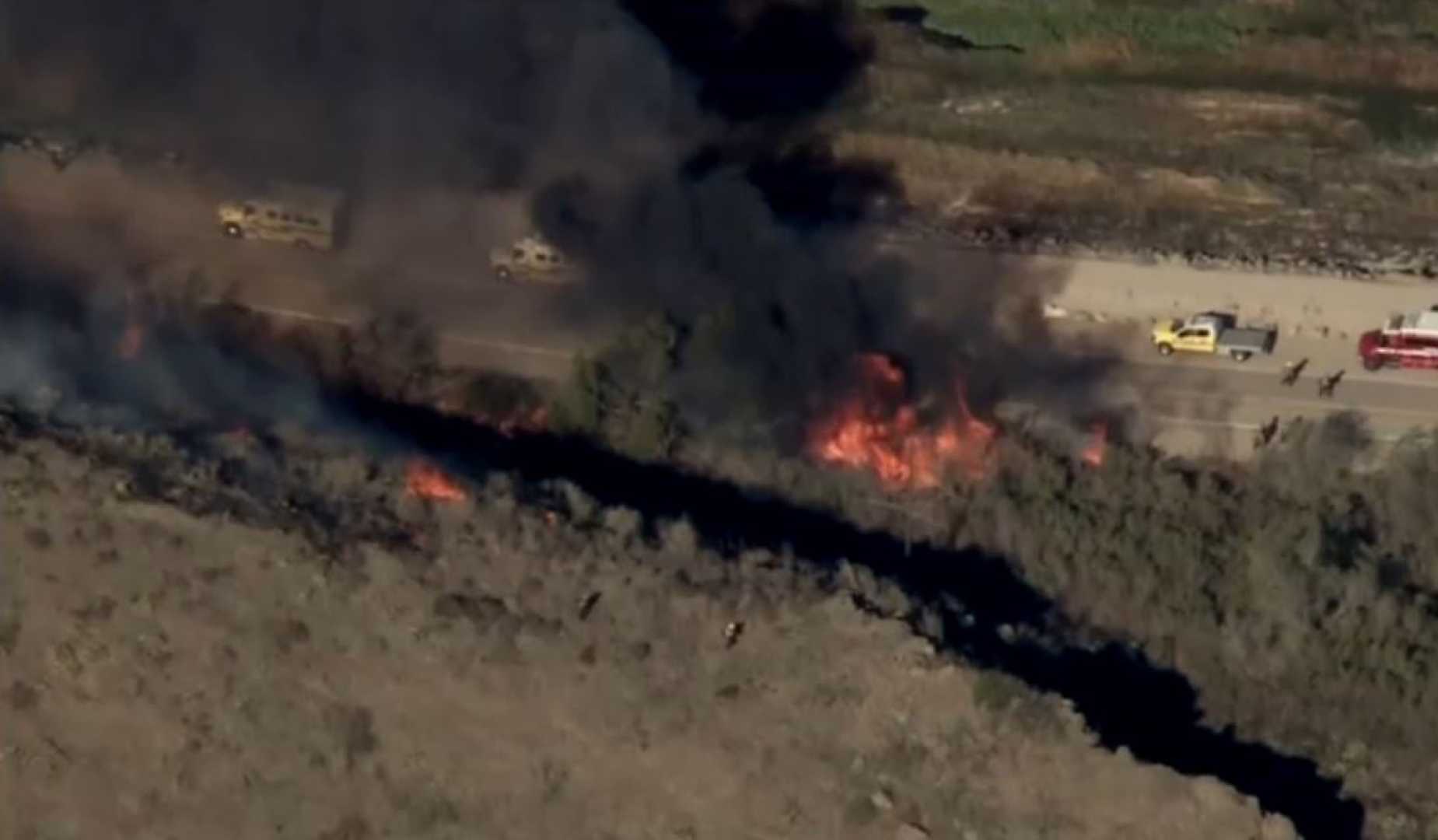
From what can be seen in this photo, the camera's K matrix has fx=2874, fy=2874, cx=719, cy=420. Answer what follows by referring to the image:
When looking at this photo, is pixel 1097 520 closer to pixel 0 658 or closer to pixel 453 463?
pixel 453 463

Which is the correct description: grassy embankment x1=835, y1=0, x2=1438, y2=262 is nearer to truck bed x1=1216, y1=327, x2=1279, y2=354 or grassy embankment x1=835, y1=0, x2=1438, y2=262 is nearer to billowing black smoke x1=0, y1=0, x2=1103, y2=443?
billowing black smoke x1=0, y1=0, x2=1103, y2=443

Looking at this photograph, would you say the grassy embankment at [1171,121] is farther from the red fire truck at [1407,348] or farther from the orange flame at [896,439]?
the orange flame at [896,439]

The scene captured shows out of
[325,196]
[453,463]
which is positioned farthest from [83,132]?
[453,463]

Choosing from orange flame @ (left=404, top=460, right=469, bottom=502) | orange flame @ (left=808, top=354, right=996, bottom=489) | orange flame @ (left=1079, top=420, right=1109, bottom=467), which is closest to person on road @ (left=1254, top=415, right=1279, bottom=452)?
orange flame @ (left=1079, top=420, right=1109, bottom=467)

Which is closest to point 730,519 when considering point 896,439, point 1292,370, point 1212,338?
point 896,439

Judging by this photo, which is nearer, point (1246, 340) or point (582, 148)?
point (1246, 340)

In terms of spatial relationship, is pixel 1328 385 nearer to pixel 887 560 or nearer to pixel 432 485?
pixel 887 560
